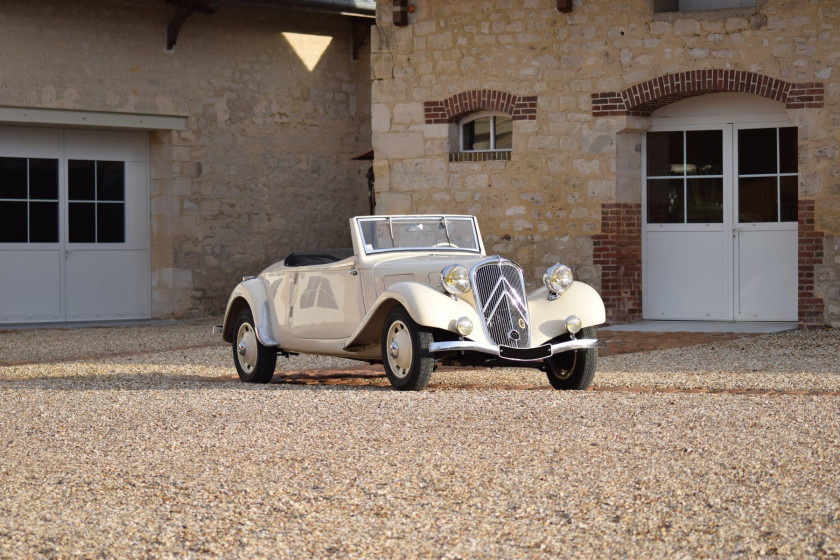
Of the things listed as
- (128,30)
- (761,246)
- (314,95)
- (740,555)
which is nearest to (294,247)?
(314,95)

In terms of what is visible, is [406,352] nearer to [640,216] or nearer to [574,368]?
[574,368]

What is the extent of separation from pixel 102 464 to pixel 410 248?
354 centimetres

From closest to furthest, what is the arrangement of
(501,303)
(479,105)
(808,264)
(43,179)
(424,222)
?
(501,303)
(424,222)
(808,264)
(479,105)
(43,179)

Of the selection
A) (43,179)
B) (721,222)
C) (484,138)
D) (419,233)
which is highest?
(484,138)

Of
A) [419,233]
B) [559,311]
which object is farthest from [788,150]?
[559,311]

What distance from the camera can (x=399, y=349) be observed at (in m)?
7.26

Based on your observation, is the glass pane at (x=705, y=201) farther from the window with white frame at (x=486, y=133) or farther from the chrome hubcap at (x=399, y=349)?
the chrome hubcap at (x=399, y=349)

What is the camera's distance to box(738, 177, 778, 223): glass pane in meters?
12.1

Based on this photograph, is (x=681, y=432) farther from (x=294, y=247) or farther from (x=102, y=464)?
(x=294, y=247)

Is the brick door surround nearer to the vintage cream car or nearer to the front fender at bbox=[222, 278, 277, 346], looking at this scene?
the vintage cream car

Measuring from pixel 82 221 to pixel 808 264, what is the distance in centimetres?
862

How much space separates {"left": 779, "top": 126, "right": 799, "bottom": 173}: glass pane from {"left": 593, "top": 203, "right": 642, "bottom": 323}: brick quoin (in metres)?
1.52

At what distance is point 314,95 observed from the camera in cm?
1616

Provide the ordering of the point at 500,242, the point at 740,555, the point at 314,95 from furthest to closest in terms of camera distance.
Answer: the point at 314,95 → the point at 500,242 → the point at 740,555
